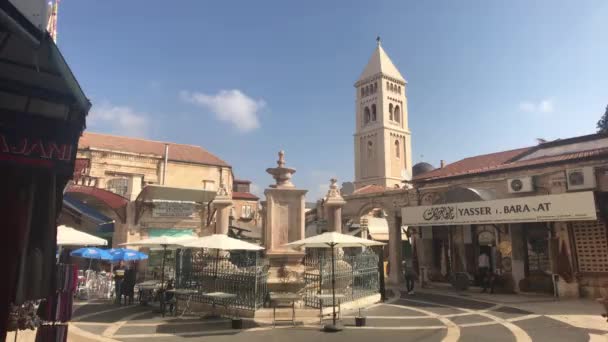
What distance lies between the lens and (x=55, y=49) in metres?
2.81

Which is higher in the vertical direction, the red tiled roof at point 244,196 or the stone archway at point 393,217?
the red tiled roof at point 244,196

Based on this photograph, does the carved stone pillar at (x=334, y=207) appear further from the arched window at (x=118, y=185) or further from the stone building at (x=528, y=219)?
the arched window at (x=118, y=185)

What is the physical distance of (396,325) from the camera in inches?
408

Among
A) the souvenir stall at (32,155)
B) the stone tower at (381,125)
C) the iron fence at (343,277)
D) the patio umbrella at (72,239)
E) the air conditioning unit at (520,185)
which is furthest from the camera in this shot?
the stone tower at (381,125)

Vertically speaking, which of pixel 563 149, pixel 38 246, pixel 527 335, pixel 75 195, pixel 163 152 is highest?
pixel 163 152

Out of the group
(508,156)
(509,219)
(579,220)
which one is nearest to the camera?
(579,220)

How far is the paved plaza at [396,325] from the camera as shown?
9008 mm

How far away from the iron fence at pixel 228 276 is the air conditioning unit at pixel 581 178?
506 inches

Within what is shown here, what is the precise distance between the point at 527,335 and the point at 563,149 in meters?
12.5

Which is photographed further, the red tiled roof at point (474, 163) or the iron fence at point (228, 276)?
the red tiled roof at point (474, 163)

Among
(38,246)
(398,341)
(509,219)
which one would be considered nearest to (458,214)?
(509,219)

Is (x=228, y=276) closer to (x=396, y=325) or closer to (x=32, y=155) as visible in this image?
(x=396, y=325)

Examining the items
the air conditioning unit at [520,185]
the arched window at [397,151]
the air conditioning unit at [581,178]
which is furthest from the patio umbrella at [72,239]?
the arched window at [397,151]

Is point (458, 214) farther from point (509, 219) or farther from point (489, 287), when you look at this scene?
point (489, 287)
